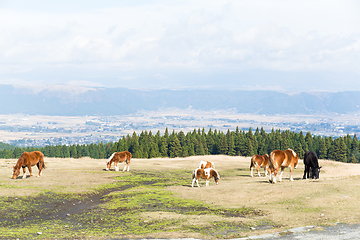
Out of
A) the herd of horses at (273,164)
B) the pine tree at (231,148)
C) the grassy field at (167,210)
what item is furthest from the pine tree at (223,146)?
the grassy field at (167,210)

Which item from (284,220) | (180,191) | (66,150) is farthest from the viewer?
(66,150)

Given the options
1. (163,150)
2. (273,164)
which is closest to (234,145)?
(163,150)

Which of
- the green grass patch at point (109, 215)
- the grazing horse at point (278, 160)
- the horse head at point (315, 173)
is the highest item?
the grazing horse at point (278, 160)

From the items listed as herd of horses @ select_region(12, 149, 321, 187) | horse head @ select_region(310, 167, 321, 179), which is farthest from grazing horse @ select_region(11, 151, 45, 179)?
horse head @ select_region(310, 167, 321, 179)

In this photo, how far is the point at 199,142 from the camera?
411 feet

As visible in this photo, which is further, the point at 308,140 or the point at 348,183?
the point at 308,140

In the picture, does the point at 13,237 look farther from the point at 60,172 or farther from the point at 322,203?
the point at 60,172

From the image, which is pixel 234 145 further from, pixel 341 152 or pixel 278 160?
pixel 278 160

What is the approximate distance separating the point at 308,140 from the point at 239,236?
398 feet

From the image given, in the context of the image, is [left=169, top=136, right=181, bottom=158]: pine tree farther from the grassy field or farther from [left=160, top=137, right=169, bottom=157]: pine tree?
the grassy field

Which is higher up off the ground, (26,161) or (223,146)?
(26,161)

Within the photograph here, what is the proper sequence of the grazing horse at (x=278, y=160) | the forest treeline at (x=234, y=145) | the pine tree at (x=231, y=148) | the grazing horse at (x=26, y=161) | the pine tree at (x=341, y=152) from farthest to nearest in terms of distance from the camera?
1. the pine tree at (x=231, y=148)
2. the pine tree at (x=341, y=152)
3. the forest treeline at (x=234, y=145)
4. the grazing horse at (x=26, y=161)
5. the grazing horse at (x=278, y=160)

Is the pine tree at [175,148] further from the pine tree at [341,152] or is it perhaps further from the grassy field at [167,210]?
the grassy field at [167,210]

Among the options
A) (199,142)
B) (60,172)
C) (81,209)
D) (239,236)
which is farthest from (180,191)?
(199,142)
